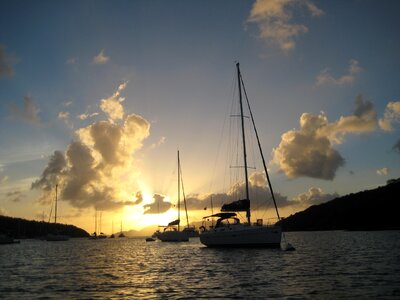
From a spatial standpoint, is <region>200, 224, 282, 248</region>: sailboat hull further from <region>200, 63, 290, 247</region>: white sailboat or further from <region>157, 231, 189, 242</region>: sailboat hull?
<region>157, 231, 189, 242</region>: sailboat hull

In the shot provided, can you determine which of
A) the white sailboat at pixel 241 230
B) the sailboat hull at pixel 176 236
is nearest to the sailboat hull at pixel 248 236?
the white sailboat at pixel 241 230

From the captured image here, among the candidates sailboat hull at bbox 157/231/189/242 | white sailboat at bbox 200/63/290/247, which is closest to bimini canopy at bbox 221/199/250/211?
white sailboat at bbox 200/63/290/247

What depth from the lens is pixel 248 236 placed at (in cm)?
5197

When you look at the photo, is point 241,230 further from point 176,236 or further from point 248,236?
point 176,236

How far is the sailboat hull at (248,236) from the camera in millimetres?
51062

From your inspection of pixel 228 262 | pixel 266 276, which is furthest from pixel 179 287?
pixel 228 262

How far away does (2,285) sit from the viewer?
27844 mm

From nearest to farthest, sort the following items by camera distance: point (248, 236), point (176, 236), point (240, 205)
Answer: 1. point (248, 236)
2. point (240, 205)
3. point (176, 236)

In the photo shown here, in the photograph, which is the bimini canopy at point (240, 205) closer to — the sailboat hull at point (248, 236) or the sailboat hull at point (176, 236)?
the sailboat hull at point (248, 236)

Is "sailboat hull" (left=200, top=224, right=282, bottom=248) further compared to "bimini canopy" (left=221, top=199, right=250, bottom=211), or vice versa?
"bimini canopy" (left=221, top=199, right=250, bottom=211)

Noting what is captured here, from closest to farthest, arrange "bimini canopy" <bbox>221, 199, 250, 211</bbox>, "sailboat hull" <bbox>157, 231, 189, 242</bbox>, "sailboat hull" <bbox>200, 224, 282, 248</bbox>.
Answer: "sailboat hull" <bbox>200, 224, 282, 248</bbox>, "bimini canopy" <bbox>221, 199, 250, 211</bbox>, "sailboat hull" <bbox>157, 231, 189, 242</bbox>

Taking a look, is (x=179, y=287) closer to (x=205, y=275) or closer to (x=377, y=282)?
(x=205, y=275)

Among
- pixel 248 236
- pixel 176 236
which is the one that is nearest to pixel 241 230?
Answer: pixel 248 236

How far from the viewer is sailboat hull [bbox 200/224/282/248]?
51.1m
